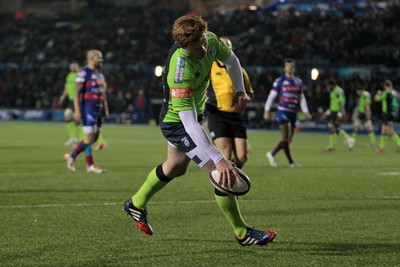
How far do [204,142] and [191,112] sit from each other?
0.29 meters

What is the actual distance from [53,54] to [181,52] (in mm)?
49430

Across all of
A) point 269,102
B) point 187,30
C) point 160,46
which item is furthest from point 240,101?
point 160,46

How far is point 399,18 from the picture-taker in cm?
4138

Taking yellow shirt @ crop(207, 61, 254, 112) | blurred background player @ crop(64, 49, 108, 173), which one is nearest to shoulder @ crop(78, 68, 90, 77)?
blurred background player @ crop(64, 49, 108, 173)

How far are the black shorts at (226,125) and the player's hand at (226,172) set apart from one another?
4.82 metres

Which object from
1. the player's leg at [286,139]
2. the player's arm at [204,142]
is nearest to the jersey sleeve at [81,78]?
the player's leg at [286,139]

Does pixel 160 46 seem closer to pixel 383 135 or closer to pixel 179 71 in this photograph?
pixel 383 135

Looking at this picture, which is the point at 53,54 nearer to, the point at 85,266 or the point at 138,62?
the point at 138,62

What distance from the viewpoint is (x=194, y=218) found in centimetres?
959

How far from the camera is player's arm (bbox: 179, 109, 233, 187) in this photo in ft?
21.9

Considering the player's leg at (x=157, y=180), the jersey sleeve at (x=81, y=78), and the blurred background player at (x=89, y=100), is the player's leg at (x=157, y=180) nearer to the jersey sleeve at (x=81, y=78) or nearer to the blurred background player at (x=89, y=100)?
the blurred background player at (x=89, y=100)

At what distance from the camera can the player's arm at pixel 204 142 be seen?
6664 mm

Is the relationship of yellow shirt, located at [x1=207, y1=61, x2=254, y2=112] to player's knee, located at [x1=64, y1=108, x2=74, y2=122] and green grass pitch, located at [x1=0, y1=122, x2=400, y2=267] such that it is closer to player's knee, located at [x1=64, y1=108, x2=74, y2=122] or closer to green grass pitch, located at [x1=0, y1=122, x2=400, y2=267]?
green grass pitch, located at [x1=0, y1=122, x2=400, y2=267]

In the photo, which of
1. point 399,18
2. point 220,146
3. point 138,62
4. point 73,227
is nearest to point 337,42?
point 399,18
